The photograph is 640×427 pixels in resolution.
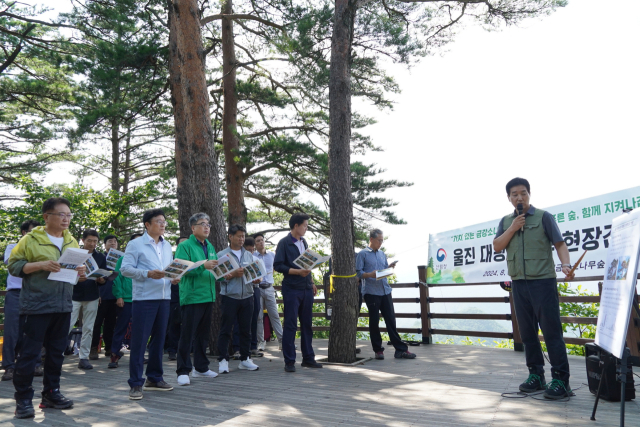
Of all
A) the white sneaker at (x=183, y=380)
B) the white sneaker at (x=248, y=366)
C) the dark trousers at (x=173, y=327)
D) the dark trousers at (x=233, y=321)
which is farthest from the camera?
the dark trousers at (x=173, y=327)

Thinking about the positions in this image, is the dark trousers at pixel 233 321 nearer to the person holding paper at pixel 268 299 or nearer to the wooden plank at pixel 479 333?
the person holding paper at pixel 268 299

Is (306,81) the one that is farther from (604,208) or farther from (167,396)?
(167,396)

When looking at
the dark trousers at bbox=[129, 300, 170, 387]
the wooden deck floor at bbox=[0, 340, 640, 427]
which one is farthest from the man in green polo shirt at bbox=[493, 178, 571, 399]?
the dark trousers at bbox=[129, 300, 170, 387]

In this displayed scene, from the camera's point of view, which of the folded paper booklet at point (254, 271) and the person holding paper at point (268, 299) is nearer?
the folded paper booklet at point (254, 271)

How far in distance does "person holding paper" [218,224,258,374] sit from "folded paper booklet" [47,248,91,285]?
1670mm

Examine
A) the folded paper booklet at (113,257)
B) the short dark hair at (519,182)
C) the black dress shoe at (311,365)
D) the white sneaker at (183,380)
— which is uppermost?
the short dark hair at (519,182)

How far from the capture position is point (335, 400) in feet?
12.4

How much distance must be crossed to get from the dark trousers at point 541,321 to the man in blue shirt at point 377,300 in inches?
93.6

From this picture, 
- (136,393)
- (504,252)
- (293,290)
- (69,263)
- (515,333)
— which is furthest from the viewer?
(504,252)

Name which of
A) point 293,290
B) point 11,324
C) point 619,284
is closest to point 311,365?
point 293,290

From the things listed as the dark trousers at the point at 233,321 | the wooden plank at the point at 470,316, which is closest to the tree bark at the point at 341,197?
the dark trousers at the point at 233,321

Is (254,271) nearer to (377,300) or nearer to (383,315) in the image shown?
(377,300)

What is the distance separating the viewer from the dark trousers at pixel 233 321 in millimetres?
5113

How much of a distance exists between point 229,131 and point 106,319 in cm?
580
